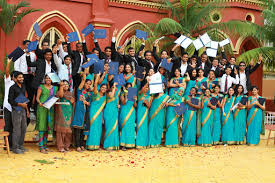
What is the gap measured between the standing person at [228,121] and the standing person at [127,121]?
224cm

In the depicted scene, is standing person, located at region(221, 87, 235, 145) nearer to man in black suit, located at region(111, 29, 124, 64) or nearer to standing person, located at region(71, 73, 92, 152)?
man in black suit, located at region(111, 29, 124, 64)

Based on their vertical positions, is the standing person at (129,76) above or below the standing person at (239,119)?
above

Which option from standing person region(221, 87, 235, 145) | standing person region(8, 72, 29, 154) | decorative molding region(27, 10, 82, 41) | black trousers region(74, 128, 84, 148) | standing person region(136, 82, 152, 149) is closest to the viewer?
standing person region(8, 72, 29, 154)

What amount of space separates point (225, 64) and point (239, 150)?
2.45m

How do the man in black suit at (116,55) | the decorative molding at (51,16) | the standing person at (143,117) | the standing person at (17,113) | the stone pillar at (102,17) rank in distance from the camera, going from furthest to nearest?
1. the stone pillar at (102,17)
2. the decorative molding at (51,16)
3. the man in black suit at (116,55)
4. the standing person at (143,117)
5. the standing person at (17,113)

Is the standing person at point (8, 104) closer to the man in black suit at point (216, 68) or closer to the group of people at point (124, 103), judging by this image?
the group of people at point (124, 103)

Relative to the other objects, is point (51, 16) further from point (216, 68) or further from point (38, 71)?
point (216, 68)

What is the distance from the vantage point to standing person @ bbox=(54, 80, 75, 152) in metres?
6.61

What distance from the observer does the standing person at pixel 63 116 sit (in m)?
6.61

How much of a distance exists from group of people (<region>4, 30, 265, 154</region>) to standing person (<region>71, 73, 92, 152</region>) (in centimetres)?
2

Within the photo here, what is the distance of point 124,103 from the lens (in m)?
7.23

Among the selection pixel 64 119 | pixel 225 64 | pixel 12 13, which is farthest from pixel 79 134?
pixel 12 13

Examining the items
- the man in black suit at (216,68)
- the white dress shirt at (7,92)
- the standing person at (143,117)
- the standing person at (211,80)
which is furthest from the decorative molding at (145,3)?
the white dress shirt at (7,92)

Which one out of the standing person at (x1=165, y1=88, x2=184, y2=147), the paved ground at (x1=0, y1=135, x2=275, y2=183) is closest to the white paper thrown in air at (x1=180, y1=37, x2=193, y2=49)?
the standing person at (x1=165, y1=88, x2=184, y2=147)
